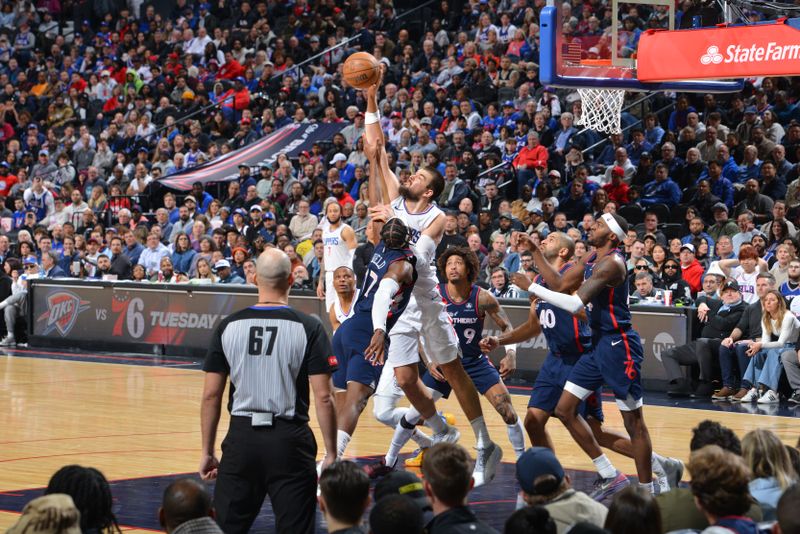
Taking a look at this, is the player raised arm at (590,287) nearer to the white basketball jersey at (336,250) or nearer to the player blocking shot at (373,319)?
the player blocking shot at (373,319)

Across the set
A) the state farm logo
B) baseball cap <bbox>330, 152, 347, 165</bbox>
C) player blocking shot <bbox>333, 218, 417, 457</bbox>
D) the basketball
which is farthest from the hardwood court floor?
baseball cap <bbox>330, 152, 347, 165</bbox>

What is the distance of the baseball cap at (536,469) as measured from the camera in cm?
571

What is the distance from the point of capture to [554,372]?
31.0ft

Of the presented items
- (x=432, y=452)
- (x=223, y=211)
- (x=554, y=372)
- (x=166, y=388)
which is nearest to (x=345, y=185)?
(x=223, y=211)

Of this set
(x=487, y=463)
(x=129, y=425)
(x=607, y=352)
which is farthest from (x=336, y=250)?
(x=607, y=352)

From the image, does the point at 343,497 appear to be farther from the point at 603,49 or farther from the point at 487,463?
the point at 603,49

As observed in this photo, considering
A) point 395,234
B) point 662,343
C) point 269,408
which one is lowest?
point 662,343

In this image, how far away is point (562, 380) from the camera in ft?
30.8

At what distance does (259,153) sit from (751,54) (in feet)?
54.0

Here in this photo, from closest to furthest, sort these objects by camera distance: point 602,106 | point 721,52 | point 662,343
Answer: point 721,52, point 602,106, point 662,343

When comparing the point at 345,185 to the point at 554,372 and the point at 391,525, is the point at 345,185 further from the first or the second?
the point at 391,525

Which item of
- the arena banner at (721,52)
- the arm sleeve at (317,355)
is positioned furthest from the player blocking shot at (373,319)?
the arena banner at (721,52)

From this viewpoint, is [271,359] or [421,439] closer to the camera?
[271,359]

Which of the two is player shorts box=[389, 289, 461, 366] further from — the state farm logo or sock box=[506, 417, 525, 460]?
the state farm logo
